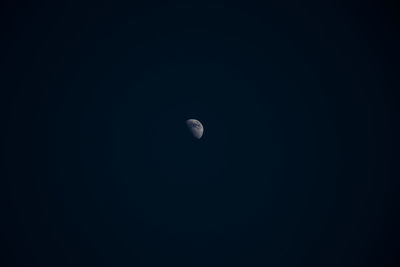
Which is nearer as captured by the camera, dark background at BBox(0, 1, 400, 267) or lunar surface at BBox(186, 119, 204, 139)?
dark background at BBox(0, 1, 400, 267)

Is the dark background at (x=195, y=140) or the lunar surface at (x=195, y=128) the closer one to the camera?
the dark background at (x=195, y=140)

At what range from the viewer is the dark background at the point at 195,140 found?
26.5 feet

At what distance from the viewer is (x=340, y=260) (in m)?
8.27

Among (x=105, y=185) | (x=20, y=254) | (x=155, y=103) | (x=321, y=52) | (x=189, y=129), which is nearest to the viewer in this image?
(x=20, y=254)

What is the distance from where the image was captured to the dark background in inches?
318

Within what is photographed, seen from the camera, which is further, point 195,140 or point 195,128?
point 195,140

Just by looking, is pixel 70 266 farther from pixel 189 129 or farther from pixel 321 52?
pixel 321 52

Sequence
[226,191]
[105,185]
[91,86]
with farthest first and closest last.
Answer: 1. [226,191]
2. [91,86]
3. [105,185]

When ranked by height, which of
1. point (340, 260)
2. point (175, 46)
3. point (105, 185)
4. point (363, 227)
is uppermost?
point (175, 46)

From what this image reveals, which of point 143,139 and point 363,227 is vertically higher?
point 143,139

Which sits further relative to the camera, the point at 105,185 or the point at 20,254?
the point at 105,185

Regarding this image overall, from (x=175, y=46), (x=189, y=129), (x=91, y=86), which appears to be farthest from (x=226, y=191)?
(x=175, y=46)

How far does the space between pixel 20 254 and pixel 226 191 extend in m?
8.29

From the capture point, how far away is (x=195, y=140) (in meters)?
13.9
